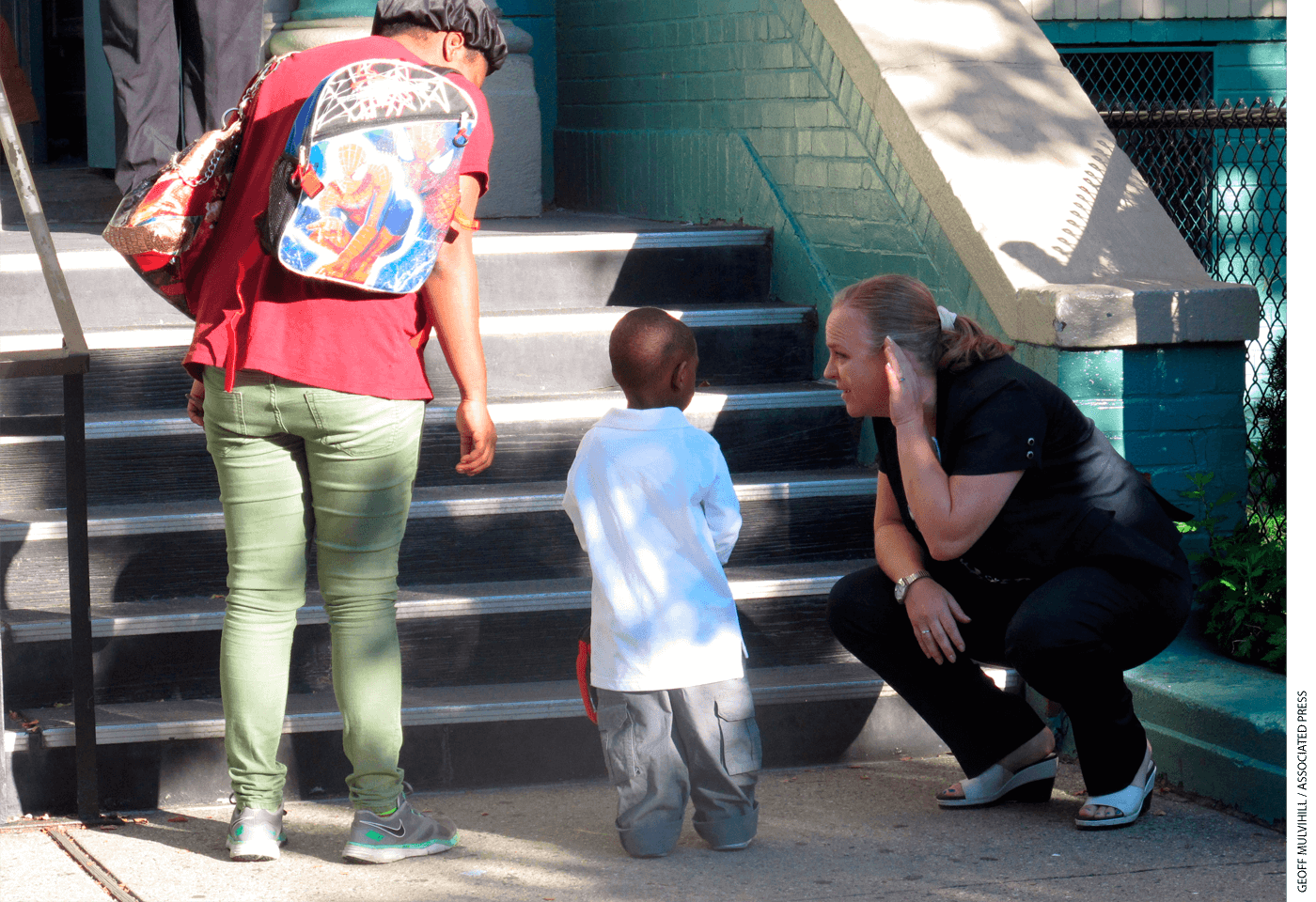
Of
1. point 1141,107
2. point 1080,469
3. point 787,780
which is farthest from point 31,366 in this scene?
point 1141,107

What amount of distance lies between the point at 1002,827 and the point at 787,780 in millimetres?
579

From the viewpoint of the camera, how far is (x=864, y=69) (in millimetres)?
4848

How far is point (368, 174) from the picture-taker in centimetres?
294

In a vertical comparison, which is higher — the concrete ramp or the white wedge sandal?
the concrete ramp

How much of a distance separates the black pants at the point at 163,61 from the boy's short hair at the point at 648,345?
9.58 ft

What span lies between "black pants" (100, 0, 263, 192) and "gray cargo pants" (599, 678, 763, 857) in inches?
127

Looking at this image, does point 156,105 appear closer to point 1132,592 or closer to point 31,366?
point 31,366

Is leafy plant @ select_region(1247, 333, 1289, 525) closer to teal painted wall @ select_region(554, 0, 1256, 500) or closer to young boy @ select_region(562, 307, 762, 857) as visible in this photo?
teal painted wall @ select_region(554, 0, 1256, 500)

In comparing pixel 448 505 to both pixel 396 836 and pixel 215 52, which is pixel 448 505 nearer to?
pixel 396 836

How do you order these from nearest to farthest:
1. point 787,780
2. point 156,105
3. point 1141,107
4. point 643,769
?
point 643,769 < point 787,780 < point 1141,107 < point 156,105

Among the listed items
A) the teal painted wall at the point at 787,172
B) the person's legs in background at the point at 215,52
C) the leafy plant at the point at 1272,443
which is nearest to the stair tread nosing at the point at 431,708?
the teal painted wall at the point at 787,172

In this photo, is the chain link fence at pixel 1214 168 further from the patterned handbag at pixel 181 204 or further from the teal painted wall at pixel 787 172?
the patterned handbag at pixel 181 204

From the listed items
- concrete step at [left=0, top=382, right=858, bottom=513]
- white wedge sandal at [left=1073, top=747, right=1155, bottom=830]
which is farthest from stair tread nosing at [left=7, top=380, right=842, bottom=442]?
white wedge sandal at [left=1073, top=747, right=1155, bottom=830]

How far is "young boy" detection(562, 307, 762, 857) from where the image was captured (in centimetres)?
327
